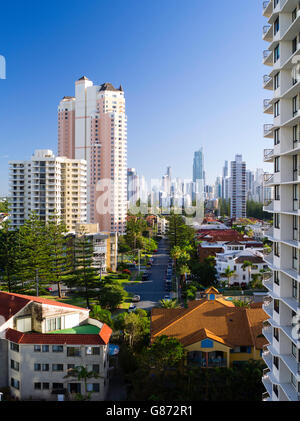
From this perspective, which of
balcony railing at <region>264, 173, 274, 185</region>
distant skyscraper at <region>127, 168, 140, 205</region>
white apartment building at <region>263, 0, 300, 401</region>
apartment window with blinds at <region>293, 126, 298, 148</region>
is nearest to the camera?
white apartment building at <region>263, 0, 300, 401</region>

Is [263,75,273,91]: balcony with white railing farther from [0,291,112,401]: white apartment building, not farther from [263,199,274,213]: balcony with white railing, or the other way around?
[0,291,112,401]: white apartment building

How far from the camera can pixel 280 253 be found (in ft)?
17.8

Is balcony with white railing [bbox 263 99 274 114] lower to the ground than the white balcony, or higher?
higher

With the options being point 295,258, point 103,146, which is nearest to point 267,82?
point 295,258

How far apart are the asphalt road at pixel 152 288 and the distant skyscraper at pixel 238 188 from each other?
30684mm

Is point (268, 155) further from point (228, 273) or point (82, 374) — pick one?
point (228, 273)

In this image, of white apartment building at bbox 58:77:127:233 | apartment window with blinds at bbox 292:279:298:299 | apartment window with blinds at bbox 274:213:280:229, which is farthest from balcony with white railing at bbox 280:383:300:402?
white apartment building at bbox 58:77:127:233

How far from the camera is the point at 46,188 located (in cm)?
2662

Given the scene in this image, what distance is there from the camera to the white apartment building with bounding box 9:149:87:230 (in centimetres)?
2662

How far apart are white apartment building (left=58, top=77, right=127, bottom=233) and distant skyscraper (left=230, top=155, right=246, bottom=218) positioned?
2365 cm

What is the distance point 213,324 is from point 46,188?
1953 centimetres
